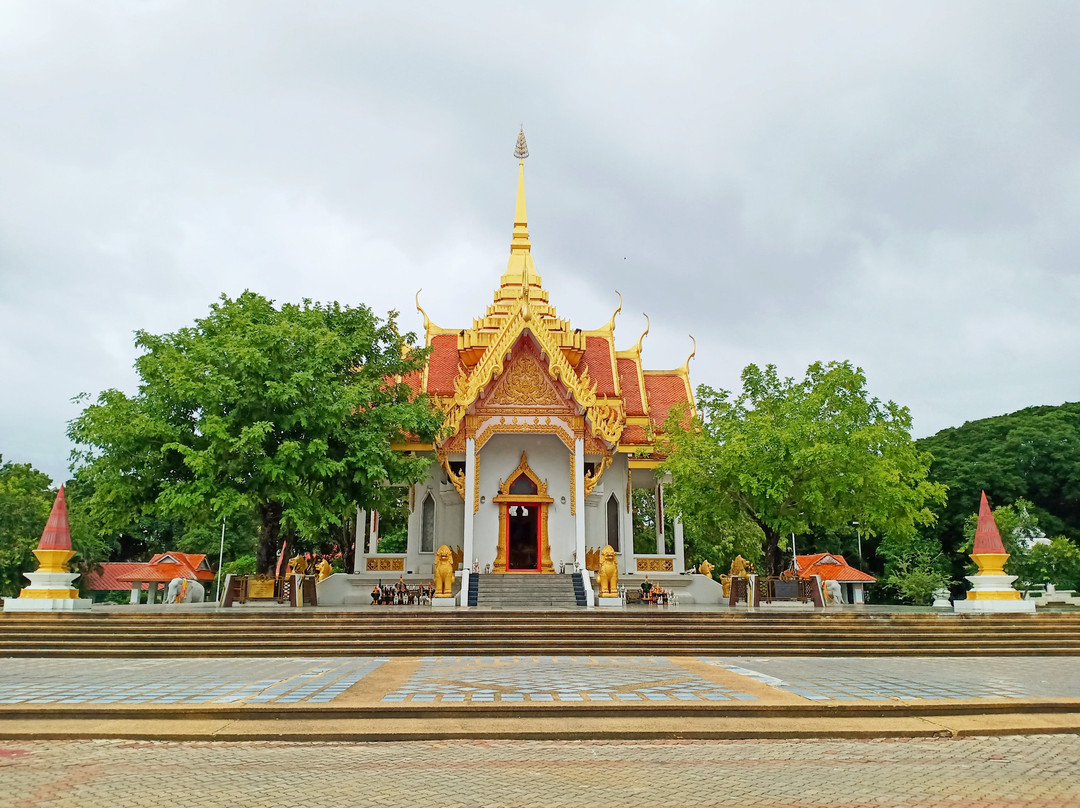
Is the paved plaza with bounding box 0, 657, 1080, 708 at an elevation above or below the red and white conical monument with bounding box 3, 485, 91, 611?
below

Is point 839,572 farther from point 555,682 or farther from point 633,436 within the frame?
point 555,682

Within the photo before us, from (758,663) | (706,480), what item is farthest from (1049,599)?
(758,663)

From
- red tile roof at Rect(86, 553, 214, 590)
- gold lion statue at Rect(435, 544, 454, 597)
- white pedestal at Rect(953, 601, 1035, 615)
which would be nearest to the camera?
white pedestal at Rect(953, 601, 1035, 615)

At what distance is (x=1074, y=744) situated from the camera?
22.3 ft

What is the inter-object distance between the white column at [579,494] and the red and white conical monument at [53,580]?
11192 mm

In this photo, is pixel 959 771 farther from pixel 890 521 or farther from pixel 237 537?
pixel 237 537

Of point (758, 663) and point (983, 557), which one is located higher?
point (983, 557)

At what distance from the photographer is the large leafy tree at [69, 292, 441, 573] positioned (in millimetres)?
17891

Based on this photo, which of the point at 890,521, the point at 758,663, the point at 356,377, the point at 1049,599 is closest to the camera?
the point at 758,663

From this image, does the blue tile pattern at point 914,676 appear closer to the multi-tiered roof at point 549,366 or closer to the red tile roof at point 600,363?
the multi-tiered roof at point 549,366

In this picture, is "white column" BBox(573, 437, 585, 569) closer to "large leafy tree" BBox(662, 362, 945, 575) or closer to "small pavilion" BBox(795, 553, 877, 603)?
"large leafy tree" BBox(662, 362, 945, 575)

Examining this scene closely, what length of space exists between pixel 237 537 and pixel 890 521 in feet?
114

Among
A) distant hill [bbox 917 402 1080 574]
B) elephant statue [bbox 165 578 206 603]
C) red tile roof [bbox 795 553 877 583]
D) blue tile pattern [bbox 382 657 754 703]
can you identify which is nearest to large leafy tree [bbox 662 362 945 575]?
blue tile pattern [bbox 382 657 754 703]

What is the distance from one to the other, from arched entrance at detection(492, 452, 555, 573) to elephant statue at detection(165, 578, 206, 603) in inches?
388
